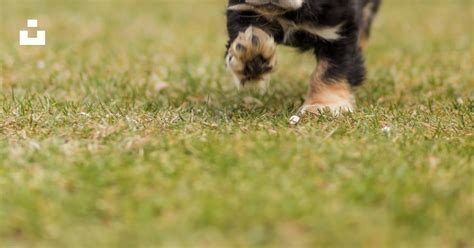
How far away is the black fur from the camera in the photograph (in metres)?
4.30

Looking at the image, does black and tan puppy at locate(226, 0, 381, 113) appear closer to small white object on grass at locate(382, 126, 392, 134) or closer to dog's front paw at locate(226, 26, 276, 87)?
dog's front paw at locate(226, 26, 276, 87)

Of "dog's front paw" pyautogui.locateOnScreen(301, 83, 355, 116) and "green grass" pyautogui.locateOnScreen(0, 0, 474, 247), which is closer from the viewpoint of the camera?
"green grass" pyautogui.locateOnScreen(0, 0, 474, 247)

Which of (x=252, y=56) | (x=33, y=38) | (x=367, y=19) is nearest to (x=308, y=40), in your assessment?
(x=252, y=56)

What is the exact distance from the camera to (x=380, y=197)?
9.31 feet

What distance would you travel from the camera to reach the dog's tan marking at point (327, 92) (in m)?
4.59

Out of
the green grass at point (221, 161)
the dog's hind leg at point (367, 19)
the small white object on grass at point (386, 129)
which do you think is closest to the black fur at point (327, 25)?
the green grass at point (221, 161)

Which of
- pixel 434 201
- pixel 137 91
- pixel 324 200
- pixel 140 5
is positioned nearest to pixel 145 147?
pixel 324 200

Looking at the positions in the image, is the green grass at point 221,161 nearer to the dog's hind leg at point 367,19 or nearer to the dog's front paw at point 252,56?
the dog's front paw at point 252,56

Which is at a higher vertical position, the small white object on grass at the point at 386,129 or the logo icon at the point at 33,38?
the small white object on grass at the point at 386,129

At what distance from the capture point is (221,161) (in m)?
3.14

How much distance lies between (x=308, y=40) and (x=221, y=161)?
5.17 ft

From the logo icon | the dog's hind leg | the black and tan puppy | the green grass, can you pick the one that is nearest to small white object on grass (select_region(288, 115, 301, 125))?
the green grass

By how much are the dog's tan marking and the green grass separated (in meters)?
0.13

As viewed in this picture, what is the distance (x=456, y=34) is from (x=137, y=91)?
3.81 meters
